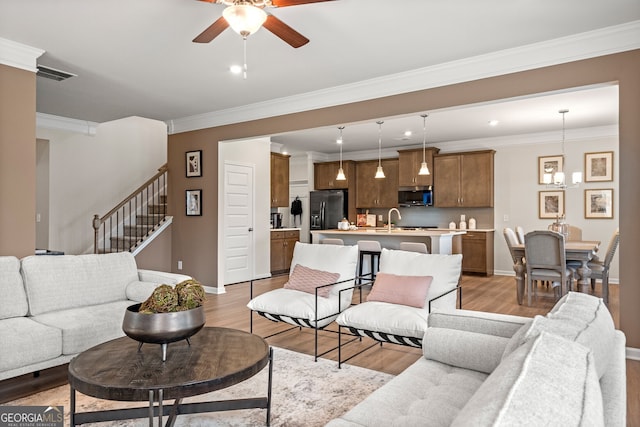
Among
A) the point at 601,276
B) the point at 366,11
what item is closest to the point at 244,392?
the point at 366,11

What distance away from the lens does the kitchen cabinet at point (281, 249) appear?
8023 mm

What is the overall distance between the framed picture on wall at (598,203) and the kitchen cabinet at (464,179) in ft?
5.20

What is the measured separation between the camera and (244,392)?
2715 mm

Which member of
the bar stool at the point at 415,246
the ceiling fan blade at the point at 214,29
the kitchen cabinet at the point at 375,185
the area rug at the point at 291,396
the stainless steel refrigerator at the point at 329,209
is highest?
the ceiling fan blade at the point at 214,29

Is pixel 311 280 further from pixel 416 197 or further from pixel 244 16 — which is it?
pixel 416 197

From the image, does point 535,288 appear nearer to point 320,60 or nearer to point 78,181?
point 320,60

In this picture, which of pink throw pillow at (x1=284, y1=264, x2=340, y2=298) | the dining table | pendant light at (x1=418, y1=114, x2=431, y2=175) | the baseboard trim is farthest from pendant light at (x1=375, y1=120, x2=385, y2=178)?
the baseboard trim

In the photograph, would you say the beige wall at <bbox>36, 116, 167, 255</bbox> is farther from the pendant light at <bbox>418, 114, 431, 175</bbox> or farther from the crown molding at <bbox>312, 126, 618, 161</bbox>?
the pendant light at <bbox>418, 114, 431, 175</bbox>

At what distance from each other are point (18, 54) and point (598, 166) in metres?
8.39

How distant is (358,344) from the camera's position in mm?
3777

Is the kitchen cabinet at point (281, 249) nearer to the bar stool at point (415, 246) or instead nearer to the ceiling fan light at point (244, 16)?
the bar stool at point (415, 246)

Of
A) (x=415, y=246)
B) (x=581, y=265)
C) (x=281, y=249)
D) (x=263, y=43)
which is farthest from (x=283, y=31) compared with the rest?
(x=281, y=249)

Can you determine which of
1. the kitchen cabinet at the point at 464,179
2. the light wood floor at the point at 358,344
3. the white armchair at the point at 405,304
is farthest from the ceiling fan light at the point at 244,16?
the kitchen cabinet at the point at 464,179

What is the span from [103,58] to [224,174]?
265cm
